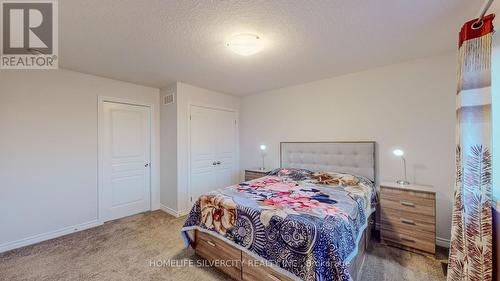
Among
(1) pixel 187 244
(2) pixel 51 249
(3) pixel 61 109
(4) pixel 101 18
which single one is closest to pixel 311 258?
(1) pixel 187 244

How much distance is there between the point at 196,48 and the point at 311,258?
2355 millimetres

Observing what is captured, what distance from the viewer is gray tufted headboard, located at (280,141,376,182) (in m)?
2.98

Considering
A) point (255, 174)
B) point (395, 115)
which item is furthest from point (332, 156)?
point (255, 174)

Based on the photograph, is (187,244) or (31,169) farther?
(31,169)

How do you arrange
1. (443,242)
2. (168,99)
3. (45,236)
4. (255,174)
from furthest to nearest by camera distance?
(255,174), (168,99), (45,236), (443,242)

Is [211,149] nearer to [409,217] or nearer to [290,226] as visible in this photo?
[290,226]

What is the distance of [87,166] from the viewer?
10.4 feet

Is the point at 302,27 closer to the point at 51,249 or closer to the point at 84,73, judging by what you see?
the point at 84,73

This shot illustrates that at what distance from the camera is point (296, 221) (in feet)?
5.27

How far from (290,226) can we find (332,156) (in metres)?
2.04

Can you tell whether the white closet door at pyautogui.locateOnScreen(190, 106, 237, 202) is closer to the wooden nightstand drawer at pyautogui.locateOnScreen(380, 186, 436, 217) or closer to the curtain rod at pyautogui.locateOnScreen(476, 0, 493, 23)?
the wooden nightstand drawer at pyautogui.locateOnScreen(380, 186, 436, 217)

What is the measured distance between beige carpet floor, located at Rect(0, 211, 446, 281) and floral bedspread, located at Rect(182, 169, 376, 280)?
40 centimetres

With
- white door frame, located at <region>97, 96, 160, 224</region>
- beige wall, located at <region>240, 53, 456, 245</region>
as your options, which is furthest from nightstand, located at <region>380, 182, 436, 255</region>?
white door frame, located at <region>97, 96, 160, 224</region>

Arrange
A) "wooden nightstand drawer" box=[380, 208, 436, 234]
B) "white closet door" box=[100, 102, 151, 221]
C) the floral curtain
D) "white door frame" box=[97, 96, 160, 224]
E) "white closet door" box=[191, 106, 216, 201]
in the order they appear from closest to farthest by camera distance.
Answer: the floral curtain
"wooden nightstand drawer" box=[380, 208, 436, 234]
"white door frame" box=[97, 96, 160, 224]
"white closet door" box=[100, 102, 151, 221]
"white closet door" box=[191, 106, 216, 201]
